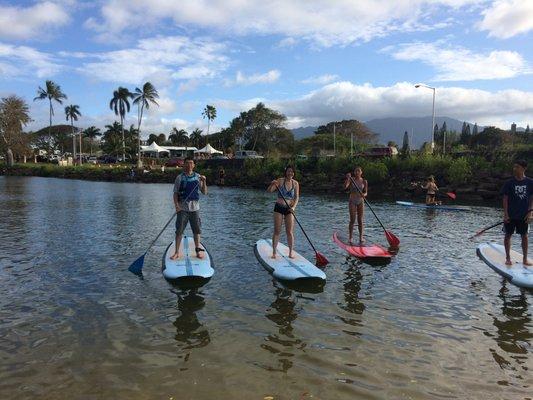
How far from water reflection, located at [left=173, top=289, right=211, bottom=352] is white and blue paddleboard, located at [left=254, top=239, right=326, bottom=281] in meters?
1.77

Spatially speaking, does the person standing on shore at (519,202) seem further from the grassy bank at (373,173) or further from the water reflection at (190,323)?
the grassy bank at (373,173)

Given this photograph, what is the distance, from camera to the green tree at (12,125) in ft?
263

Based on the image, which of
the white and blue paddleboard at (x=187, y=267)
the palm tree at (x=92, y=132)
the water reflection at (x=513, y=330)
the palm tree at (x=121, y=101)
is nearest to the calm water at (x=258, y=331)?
the water reflection at (x=513, y=330)

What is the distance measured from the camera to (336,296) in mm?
8320

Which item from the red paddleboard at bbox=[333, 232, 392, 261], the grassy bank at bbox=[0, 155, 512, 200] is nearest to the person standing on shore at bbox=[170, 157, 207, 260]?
the red paddleboard at bbox=[333, 232, 392, 261]

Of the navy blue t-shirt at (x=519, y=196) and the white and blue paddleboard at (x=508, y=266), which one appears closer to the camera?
the white and blue paddleboard at (x=508, y=266)

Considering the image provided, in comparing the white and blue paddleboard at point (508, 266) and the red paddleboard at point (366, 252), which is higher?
the white and blue paddleboard at point (508, 266)

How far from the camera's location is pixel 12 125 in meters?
80.6

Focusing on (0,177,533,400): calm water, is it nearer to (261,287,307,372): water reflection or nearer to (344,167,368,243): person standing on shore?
(261,287,307,372): water reflection

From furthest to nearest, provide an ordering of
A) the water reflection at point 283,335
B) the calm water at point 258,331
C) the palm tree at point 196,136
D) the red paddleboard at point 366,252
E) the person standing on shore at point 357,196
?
1. the palm tree at point 196,136
2. the person standing on shore at point 357,196
3. the red paddleboard at point 366,252
4. the water reflection at point 283,335
5. the calm water at point 258,331

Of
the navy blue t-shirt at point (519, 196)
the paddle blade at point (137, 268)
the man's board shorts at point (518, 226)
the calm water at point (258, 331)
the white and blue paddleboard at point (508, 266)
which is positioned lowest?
the calm water at point (258, 331)

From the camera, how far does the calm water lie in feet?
16.8

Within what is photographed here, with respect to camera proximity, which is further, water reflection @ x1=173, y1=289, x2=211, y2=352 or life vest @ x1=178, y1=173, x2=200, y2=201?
life vest @ x1=178, y1=173, x2=200, y2=201

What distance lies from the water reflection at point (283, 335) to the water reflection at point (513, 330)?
9.02ft
